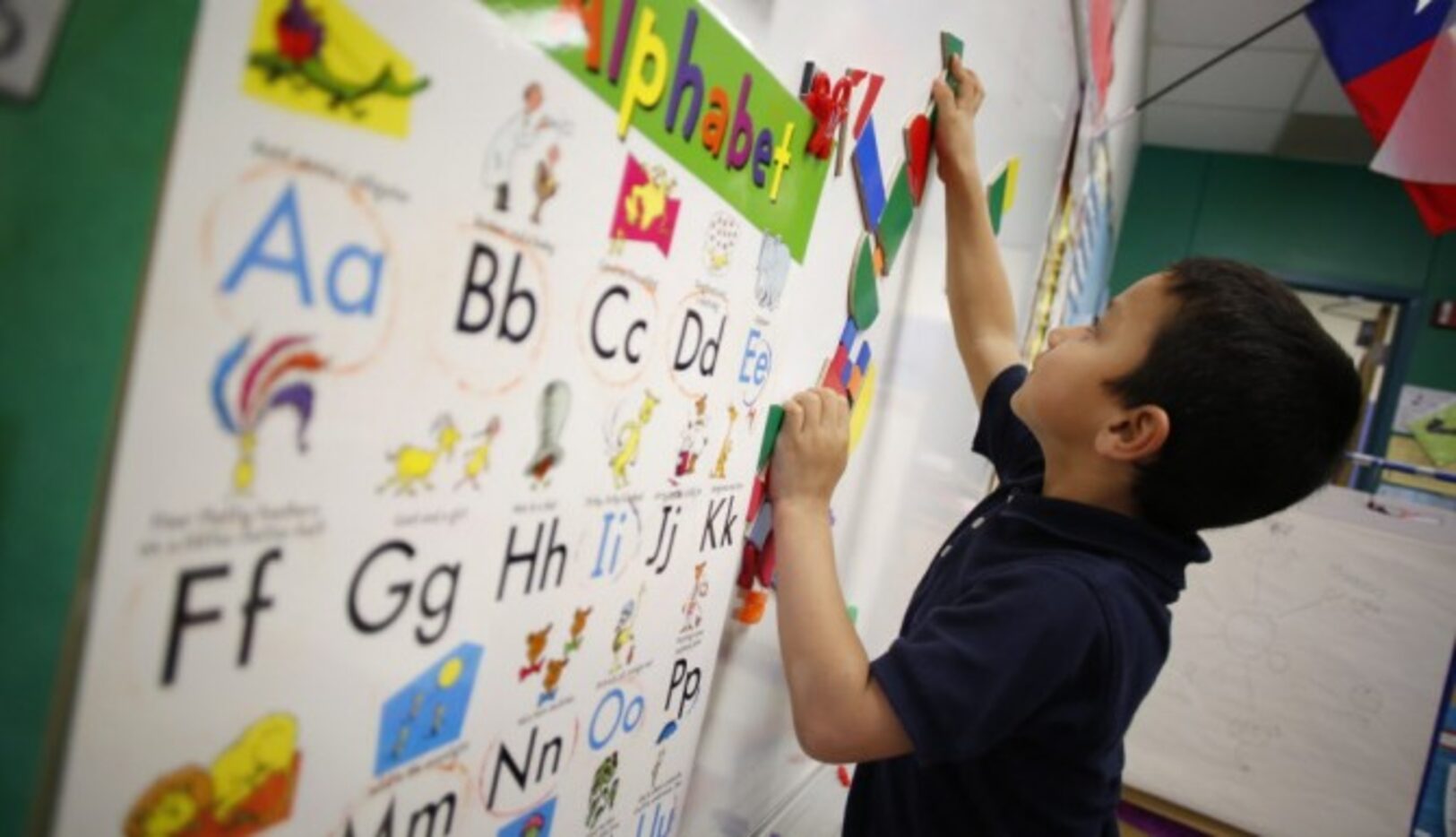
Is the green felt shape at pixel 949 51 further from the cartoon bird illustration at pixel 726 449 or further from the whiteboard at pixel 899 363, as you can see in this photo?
the cartoon bird illustration at pixel 726 449

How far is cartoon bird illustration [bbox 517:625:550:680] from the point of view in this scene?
373mm

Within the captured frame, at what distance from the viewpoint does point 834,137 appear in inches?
20.7

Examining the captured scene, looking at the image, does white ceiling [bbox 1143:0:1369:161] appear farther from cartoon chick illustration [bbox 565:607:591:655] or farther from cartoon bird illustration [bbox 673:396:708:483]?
cartoon chick illustration [bbox 565:607:591:655]

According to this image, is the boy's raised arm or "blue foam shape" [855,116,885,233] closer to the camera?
"blue foam shape" [855,116,885,233]

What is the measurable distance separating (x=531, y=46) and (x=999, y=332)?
735 millimetres

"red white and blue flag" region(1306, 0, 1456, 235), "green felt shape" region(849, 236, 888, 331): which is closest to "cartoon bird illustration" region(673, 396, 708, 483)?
"green felt shape" region(849, 236, 888, 331)

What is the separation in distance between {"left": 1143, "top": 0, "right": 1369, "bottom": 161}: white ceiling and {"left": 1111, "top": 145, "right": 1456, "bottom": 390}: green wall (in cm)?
11

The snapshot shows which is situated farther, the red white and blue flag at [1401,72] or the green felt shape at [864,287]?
the red white and blue flag at [1401,72]

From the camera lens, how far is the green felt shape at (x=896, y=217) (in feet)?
2.22

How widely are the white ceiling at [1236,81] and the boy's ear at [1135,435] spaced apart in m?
2.46

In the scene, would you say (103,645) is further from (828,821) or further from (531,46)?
(828,821)

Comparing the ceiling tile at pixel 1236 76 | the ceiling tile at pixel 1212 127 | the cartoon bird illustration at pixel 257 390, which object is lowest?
the cartoon bird illustration at pixel 257 390

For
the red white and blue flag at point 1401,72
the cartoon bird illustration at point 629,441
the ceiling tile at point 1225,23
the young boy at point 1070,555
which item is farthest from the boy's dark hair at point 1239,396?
the ceiling tile at point 1225,23

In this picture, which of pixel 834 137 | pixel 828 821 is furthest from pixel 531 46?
pixel 828 821
